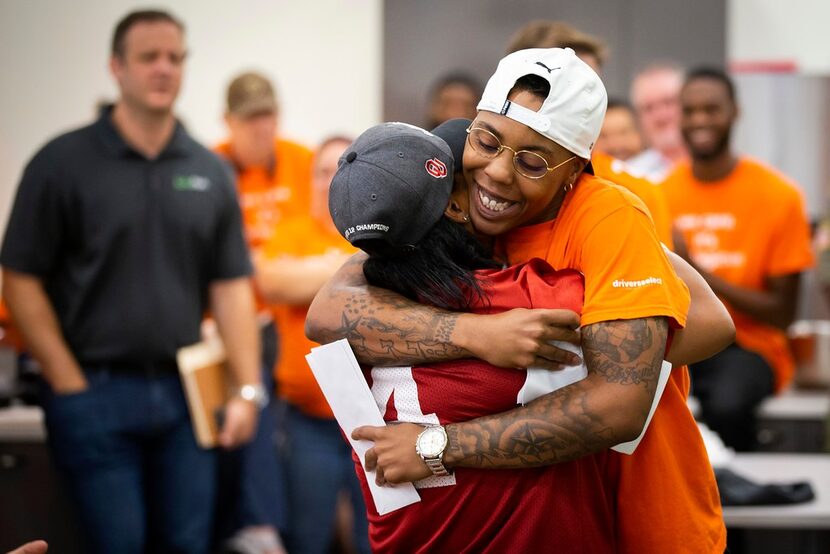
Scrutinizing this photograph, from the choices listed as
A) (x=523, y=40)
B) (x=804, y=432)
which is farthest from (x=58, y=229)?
(x=804, y=432)

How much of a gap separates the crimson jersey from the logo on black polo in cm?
184

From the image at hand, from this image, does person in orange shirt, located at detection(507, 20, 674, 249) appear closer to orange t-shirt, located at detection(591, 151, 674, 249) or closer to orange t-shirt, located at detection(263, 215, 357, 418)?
orange t-shirt, located at detection(591, 151, 674, 249)

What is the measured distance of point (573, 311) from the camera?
1562 mm

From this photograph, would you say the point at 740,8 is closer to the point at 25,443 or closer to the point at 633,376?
the point at 25,443

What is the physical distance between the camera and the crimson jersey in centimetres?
159

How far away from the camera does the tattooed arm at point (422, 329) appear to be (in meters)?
1.53

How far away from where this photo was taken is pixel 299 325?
385cm

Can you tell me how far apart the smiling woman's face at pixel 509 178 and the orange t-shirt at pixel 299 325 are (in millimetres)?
2124

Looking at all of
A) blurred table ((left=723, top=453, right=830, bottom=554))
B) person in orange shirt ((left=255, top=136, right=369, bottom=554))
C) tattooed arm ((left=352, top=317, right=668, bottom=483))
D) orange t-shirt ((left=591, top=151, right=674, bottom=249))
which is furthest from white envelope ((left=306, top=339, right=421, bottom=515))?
person in orange shirt ((left=255, top=136, right=369, bottom=554))

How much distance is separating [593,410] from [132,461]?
6.69 ft

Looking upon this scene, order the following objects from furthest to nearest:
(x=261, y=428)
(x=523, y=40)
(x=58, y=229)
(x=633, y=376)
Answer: (x=261, y=428)
(x=58, y=229)
(x=523, y=40)
(x=633, y=376)

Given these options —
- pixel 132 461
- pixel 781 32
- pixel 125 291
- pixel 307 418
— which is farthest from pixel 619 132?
pixel 781 32

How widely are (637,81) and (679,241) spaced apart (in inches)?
95.4

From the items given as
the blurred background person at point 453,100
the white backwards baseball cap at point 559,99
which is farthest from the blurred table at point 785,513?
the blurred background person at point 453,100
